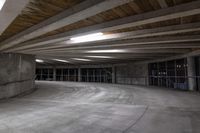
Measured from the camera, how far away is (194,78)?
11.3 m

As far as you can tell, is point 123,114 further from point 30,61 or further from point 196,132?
point 30,61

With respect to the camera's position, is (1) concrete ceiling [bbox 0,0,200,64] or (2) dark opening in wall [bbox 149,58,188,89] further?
(2) dark opening in wall [bbox 149,58,188,89]

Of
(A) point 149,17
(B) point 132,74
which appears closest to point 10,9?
(A) point 149,17

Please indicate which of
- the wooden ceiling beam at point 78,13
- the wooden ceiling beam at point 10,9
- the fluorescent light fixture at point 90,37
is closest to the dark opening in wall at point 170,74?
the fluorescent light fixture at point 90,37

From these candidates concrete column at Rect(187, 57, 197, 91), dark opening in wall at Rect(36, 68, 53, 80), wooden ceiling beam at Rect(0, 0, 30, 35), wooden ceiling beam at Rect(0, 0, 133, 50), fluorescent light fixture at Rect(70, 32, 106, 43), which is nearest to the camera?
wooden ceiling beam at Rect(0, 0, 30, 35)

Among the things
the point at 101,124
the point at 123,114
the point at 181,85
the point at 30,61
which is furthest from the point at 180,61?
the point at 30,61

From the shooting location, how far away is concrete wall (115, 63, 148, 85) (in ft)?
57.5

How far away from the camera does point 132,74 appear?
19078 mm

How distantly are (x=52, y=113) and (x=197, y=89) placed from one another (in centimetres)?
1012

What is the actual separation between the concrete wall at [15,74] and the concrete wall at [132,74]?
10.8 m

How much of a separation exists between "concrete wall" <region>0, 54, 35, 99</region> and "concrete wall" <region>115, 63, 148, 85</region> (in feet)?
35.6

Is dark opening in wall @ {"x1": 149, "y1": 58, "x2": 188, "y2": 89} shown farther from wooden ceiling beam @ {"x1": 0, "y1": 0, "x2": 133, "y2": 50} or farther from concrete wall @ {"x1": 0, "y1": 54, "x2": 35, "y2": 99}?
concrete wall @ {"x1": 0, "y1": 54, "x2": 35, "y2": 99}

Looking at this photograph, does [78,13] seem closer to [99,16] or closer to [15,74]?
[99,16]

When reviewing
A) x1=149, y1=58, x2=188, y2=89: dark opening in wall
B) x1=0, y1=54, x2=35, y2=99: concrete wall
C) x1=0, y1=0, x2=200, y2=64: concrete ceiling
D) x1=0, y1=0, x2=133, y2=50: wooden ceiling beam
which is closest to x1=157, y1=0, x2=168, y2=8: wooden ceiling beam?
x1=0, y1=0, x2=200, y2=64: concrete ceiling
